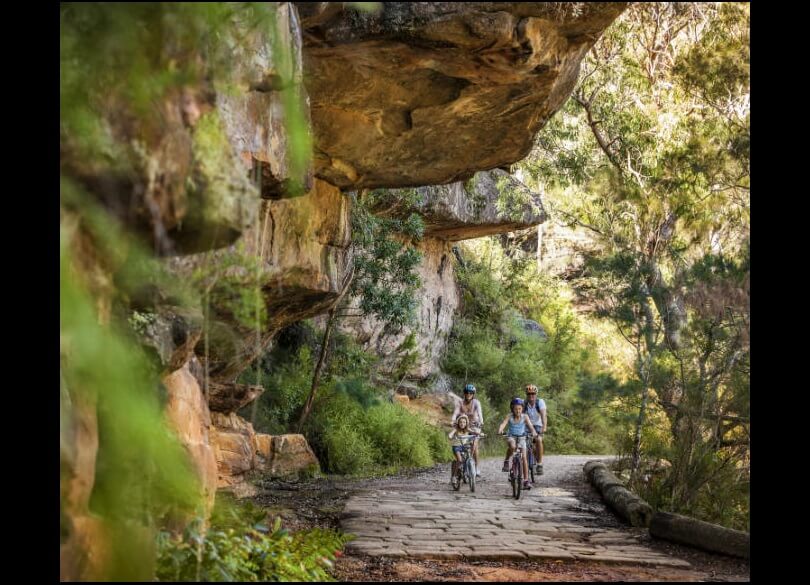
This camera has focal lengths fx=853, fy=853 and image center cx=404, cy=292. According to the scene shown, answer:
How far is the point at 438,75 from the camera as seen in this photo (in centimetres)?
1050

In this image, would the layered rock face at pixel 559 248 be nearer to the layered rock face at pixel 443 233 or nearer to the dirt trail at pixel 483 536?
the layered rock face at pixel 443 233

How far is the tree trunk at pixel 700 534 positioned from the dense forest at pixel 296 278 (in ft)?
3.03

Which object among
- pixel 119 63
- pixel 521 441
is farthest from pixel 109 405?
pixel 521 441

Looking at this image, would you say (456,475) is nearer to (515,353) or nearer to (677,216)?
(677,216)

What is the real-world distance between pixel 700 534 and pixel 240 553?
17.4ft

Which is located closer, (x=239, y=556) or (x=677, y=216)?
(x=239, y=556)

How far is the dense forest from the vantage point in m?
4.82

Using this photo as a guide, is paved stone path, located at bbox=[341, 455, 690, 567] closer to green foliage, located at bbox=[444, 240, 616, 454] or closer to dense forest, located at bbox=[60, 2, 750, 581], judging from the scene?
dense forest, located at bbox=[60, 2, 750, 581]

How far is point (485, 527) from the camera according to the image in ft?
35.7

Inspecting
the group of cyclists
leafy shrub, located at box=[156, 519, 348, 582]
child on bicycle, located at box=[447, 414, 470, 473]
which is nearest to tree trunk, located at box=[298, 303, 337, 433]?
the group of cyclists

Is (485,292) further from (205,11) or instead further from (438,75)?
(205,11)

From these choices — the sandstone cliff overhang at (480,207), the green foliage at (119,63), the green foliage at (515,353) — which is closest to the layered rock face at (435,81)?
the green foliage at (119,63)
